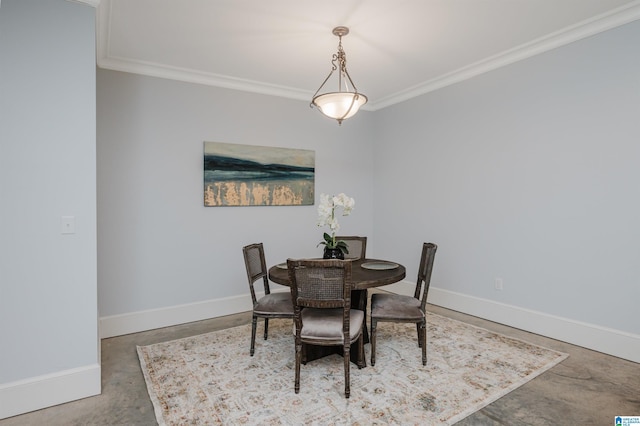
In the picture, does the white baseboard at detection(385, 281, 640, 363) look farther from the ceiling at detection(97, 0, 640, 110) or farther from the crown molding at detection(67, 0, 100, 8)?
the crown molding at detection(67, 0, 100, 8)

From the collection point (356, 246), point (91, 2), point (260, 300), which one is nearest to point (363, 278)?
point (260, 300)

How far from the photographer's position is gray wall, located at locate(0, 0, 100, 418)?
2.18 m

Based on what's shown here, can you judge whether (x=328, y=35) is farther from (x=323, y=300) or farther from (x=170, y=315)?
(x=170, y=315)

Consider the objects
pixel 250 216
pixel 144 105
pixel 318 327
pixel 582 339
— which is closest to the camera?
pixel 318 327

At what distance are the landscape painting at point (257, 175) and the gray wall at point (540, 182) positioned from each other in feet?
4.69

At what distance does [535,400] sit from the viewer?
2311 millimetres

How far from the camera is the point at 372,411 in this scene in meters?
2.19

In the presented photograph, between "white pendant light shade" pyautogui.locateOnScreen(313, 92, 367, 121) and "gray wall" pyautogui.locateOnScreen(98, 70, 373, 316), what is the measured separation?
1.58 metres

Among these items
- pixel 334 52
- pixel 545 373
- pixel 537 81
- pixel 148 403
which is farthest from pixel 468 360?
pixel 334 52

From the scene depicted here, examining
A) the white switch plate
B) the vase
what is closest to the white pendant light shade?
the vase

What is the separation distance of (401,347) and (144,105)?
11.3 ft

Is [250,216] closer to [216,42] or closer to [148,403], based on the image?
[216,42]

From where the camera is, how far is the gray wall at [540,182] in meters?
2.91

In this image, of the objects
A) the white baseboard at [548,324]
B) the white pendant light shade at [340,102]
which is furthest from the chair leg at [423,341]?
the white pendant light shade at [340,102]
